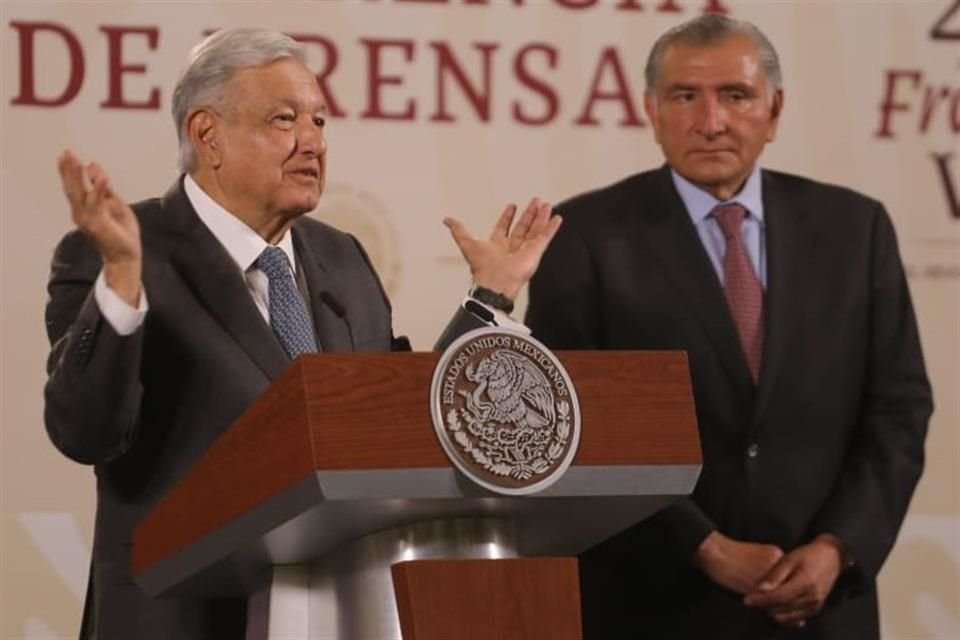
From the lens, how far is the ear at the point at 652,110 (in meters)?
3.93

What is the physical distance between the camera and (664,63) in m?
3.87

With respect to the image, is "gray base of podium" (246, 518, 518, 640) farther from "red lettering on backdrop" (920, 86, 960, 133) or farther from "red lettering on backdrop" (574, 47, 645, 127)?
"red lettering on backdrop" (920, 86, 960, 133)

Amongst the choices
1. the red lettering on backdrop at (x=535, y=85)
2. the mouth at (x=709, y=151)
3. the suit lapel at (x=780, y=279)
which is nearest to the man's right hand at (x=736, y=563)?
the suit lapel at (x=780, y=279)

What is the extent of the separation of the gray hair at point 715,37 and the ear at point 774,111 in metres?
0.02

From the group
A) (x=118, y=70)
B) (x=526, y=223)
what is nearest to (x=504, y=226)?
(x=526, y=223)

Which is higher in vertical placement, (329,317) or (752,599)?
(329,317)

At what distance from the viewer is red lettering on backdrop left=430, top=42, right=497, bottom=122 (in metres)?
3.93

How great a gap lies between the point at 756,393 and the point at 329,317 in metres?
1.07

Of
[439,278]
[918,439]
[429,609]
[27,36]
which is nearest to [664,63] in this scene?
[439,278]

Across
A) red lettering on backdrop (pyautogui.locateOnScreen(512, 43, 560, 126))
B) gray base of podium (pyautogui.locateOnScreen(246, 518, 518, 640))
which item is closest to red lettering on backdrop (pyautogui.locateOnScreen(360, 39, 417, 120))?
red lettering on backdrop (pyautogui.locateOnScreen(512, 43, 560, 126))

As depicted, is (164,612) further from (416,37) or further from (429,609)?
(416,37)

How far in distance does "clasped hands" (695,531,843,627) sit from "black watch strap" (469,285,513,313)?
905 millimetres

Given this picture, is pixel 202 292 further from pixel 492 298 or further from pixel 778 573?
pixel 778 573

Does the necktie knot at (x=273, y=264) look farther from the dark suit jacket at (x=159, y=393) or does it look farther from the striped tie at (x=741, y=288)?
the striped tie at (x=741, y=288)
